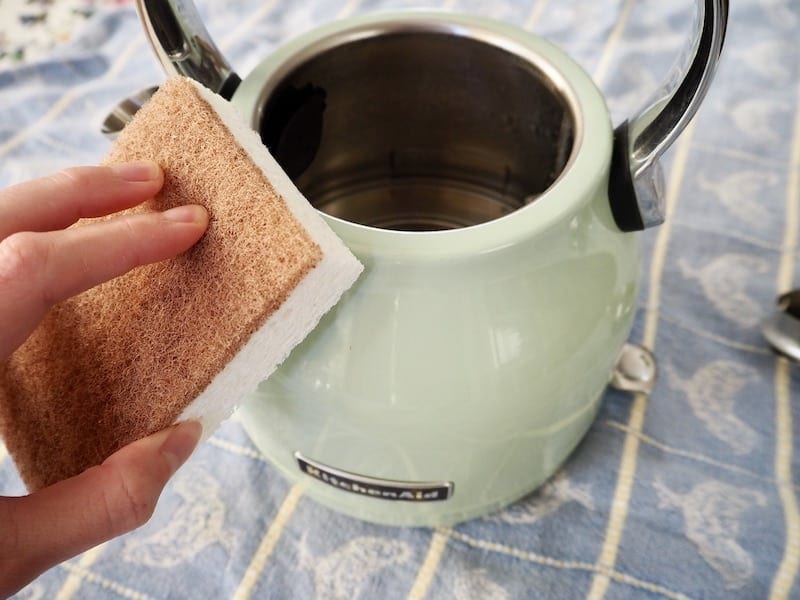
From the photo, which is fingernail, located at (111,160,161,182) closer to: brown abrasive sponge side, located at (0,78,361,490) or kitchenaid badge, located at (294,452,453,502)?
brown abrasive sponge side, located at (0,78,361,490)

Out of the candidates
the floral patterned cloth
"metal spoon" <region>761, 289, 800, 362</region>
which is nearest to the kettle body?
"metal spoon" <region>761, 289, 800, 362</region>

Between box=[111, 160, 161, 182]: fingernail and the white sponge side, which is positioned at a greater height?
box=[111, 160, 161, 182]: fingernail

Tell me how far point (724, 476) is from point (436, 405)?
238mm

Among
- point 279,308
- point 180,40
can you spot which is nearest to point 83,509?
point 279,308

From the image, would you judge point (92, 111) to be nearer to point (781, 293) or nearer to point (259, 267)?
point (259, 267)

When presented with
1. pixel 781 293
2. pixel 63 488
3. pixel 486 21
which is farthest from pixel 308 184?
pixel 781 293

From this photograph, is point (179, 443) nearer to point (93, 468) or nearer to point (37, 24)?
point (93, 468)

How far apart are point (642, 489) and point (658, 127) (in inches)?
9.2

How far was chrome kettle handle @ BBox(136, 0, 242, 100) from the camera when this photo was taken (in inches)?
14.9

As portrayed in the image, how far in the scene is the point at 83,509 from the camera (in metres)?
0.30

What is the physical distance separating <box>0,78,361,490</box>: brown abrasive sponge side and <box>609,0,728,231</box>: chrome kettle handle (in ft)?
0.50

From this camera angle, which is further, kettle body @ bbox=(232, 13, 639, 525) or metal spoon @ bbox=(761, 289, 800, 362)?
metal spoon @ bbox=(761, 289, 800, 362)

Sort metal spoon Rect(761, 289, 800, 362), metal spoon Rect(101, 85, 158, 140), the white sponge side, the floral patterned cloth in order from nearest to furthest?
the white sponge side
metal spoon Rect(101, 85, 158, 140)
metal spoon Rect(761, 289, 800, 362)
the floral patterned cloth

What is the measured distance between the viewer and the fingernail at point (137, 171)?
0.32 metres
